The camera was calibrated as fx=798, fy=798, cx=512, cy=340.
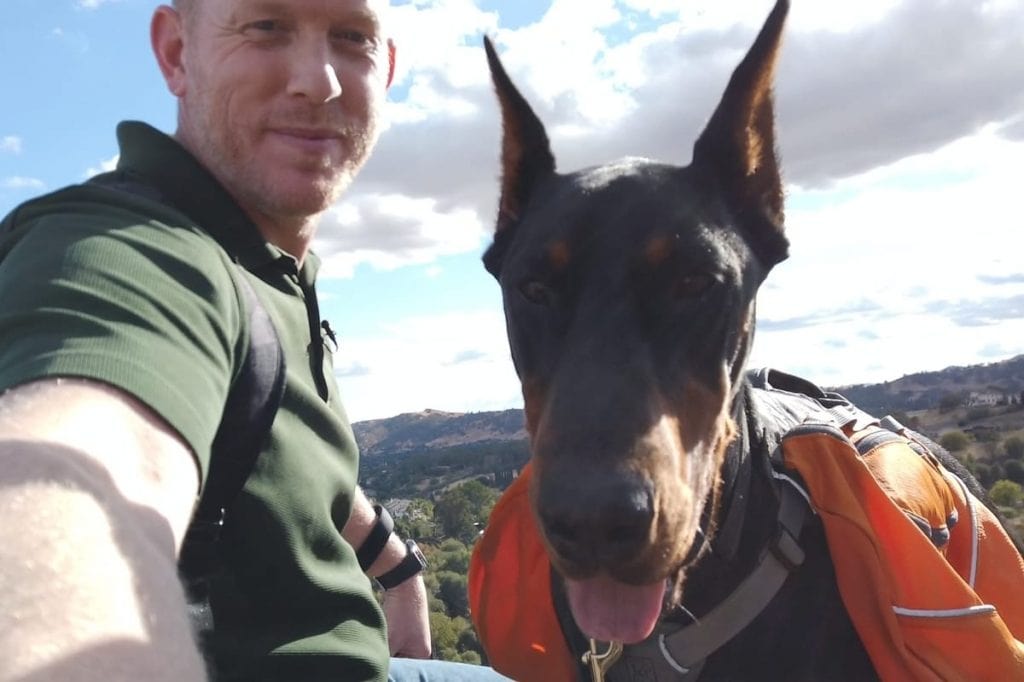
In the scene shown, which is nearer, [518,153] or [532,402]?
[532,402]

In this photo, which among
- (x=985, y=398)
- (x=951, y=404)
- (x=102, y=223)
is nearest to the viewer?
(x=102, y=223)

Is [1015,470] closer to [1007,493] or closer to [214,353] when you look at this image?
[1007,493]

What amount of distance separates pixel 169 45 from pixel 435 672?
3290 mm

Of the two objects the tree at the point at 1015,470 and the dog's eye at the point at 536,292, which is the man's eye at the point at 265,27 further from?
the tree at the point at 1015,470

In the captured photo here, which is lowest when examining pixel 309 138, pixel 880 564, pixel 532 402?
pixel 880 564

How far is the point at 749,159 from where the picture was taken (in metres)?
3.35

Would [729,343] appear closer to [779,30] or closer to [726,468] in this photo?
[726,468]

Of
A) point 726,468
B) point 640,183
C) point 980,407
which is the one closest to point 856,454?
point 726,468

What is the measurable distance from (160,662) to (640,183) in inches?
96.2

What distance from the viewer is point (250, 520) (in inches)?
95.7

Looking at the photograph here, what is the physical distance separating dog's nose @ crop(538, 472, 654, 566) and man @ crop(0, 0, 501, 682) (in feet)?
2.77

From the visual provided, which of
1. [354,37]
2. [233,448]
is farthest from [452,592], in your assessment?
[233,448]

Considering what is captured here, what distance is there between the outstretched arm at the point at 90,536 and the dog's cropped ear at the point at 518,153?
89.6 inches

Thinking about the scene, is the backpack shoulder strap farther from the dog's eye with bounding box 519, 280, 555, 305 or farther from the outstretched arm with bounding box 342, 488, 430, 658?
the outstretched arm with bounding box 342, 488, 430, 658
